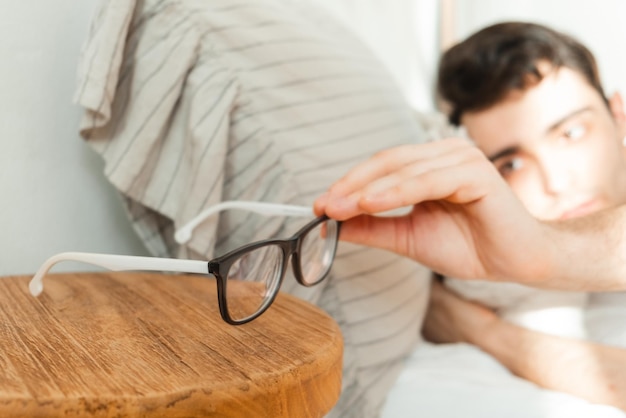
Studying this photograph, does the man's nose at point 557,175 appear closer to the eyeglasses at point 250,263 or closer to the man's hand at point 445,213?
the man's hand at point 445,213

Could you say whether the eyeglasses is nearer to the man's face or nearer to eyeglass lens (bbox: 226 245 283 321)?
eyeglass lens (bbox: 226 245 283 321)

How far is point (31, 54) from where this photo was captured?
0.69 metres

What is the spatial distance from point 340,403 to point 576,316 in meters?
0.37

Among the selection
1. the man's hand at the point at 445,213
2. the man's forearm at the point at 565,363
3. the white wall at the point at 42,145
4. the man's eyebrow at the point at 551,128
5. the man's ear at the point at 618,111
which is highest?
the white wall at the point at 42,145

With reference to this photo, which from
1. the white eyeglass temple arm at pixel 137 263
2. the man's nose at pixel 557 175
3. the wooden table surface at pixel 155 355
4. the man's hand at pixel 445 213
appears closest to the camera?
the wooden table surface at pixel 155 355

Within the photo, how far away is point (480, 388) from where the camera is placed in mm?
703

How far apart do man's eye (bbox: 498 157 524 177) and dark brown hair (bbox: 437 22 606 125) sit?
0.37ft

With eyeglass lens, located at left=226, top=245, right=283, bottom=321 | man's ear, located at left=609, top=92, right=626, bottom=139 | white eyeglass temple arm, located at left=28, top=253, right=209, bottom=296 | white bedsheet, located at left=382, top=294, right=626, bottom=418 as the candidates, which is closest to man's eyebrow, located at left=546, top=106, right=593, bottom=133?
man's ear, located at left=609, top=92, right=626, bottom=139

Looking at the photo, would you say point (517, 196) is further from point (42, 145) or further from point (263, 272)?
point (42, 145)

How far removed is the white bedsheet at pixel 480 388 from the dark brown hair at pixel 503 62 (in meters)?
0.41

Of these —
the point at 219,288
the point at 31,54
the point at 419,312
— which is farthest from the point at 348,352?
the point at 31,54

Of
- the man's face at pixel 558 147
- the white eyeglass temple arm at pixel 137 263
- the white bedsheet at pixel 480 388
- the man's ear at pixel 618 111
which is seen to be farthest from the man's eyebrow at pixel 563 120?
the white eyeglass temple arm at pixel 137 263

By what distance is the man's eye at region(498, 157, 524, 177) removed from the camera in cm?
100

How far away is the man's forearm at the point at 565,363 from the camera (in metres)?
0.68
